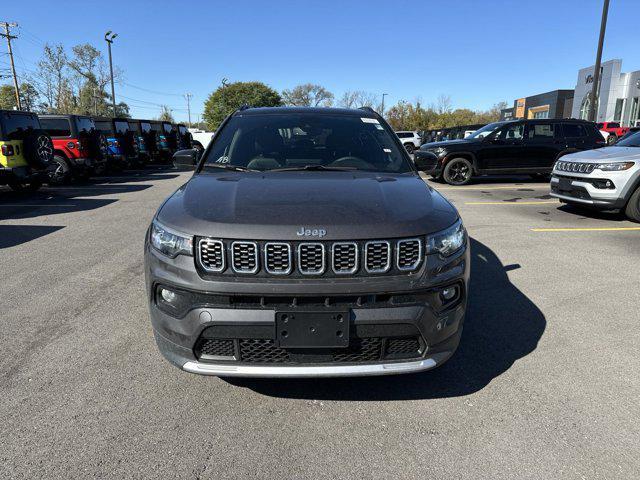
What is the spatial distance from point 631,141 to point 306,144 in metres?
7.53

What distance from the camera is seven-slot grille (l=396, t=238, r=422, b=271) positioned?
2.30 meters

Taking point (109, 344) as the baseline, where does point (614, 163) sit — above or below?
above

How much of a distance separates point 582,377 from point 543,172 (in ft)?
39.9

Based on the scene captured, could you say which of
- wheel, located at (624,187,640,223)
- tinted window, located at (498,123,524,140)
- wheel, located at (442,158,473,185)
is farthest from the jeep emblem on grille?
tinted window, located at (498,123,524,140)

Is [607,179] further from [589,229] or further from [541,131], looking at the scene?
[541,131]

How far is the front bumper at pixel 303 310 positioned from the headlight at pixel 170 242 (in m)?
0.04

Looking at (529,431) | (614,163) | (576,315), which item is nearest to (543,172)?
(614,163)

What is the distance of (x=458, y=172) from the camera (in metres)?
13.7

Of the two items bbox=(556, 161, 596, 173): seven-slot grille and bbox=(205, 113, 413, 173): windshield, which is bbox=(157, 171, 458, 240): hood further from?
bbox=(556, 161, 596, 173): seven-slot grille

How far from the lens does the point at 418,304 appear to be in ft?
7.55

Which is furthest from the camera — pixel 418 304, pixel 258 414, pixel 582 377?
pixel 582 377

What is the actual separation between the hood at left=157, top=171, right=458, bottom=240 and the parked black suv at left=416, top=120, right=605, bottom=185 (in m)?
11.2

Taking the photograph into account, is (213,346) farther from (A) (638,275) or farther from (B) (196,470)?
(A) (638,275)

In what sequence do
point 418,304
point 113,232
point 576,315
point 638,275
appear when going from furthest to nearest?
point 113,232 < point 638,275 < point 576,315 < point 418,304
